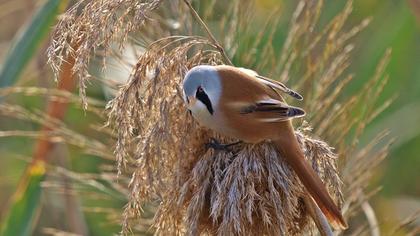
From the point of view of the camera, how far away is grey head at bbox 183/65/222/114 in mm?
1819

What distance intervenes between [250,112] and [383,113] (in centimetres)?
118

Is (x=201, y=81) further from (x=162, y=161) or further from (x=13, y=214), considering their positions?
(x=13, y=214)

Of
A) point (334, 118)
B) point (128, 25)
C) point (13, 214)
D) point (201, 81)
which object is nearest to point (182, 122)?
point (201, 81)

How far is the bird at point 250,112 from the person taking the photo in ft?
5.98

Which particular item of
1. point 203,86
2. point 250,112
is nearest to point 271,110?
point 250,112

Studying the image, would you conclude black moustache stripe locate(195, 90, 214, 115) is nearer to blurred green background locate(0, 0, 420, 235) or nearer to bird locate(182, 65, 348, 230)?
bird locate(182, 65, 348, 230)

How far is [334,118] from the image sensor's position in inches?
86.7

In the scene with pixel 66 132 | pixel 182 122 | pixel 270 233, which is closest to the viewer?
pixel 270 233

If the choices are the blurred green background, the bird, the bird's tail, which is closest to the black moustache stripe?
the bird

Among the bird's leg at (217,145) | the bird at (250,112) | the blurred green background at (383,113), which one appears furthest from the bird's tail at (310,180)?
the blurred green background at (383,113)

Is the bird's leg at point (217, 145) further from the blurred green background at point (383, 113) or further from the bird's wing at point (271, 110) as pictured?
the blurred green background at point (383, 113)

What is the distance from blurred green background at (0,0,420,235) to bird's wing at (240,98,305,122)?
35.5 inches

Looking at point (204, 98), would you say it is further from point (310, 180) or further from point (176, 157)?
point (310, 180)

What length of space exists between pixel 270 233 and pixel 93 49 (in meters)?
0.47
